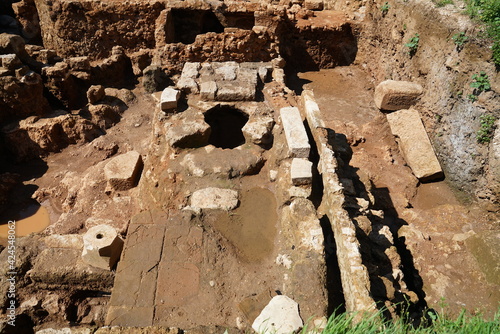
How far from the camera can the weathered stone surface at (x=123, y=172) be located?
5418 millimetres

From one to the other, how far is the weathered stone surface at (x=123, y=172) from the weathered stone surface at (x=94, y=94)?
8.08 ft

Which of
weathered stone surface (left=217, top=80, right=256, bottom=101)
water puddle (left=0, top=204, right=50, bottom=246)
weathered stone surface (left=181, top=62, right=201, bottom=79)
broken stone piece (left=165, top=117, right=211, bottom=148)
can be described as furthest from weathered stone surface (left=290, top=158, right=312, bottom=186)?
water puddle (left=0, top=204, right=50, bottom=246)

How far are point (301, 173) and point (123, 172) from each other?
2.95 meters

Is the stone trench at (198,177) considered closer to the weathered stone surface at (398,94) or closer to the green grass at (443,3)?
the weathered stone surface at (398,94)

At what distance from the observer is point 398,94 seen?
706 centimetres

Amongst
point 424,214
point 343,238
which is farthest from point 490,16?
point 343,238

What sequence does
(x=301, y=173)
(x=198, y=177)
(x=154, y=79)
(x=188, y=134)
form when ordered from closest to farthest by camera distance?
(x=301, y=173) → (x=198, y=177) → (x=188, y=134) → (x=154, y=79)

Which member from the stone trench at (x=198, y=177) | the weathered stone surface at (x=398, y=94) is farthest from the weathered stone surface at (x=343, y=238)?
the weathered stone surface at (x=398, y=94)

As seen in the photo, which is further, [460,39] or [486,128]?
[460,39]

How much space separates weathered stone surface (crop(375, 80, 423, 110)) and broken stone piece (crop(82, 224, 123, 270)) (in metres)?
6.01

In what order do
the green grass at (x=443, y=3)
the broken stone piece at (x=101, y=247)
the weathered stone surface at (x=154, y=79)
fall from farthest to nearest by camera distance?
the weathered stone surface at (x=154, y=79) < the green grass at (x=443, y=3) < the broken stone piece at (x=101, y=247)

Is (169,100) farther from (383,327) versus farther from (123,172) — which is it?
(383,327)

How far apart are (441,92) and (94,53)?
846 cm

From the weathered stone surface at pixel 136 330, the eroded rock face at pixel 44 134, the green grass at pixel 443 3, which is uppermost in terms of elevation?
the green grass at pixel 443 3
